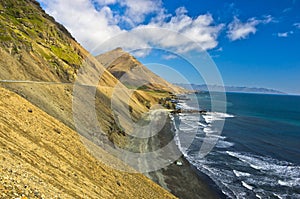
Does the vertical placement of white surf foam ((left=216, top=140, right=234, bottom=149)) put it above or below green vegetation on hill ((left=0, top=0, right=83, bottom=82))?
below

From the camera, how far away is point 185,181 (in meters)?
35.6

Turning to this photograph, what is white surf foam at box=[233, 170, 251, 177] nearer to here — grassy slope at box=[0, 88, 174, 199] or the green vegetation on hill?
grassy slope at box=[0, 88, 174, 199]

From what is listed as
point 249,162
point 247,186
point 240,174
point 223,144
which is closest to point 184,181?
point 247,186

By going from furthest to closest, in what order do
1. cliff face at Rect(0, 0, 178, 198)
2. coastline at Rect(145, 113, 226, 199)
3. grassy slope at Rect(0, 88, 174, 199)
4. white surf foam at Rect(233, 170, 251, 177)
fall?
white surf foam at Rect(233, 170, 251, 177) → coastline at Rect(145, 113, 226, 199) → cliff face at Rect(0, 0, 178, 198) → grassy slope at Rect(0, 88, 174, 199)

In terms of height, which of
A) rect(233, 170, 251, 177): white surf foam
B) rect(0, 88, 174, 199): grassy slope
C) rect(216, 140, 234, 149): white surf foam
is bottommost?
rect(233, 170, 251, 177): white surf foam

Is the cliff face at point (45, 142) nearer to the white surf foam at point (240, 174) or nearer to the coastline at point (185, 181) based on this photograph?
the coastline at point (185, 181)

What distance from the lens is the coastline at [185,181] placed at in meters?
32.2

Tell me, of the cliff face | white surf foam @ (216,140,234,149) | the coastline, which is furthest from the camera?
white surf foam @ (216,140,234,149)

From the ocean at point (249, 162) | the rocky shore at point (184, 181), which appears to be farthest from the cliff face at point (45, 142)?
the ocean at point (249, 162)

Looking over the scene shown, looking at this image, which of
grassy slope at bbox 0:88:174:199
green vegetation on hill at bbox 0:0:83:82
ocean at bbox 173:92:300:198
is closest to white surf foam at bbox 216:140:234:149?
ocean at bbox 173:92:300:198

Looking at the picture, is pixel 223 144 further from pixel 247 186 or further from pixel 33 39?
pixel 33 39

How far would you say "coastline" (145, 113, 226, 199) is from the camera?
106 ft

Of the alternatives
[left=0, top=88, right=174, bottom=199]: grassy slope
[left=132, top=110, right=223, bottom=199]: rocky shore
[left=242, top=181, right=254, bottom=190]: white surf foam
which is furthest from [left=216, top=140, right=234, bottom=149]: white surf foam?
[left=0, top=88, right=174, bottom=199]: grassy slope

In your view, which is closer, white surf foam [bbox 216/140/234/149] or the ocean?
the ocean
